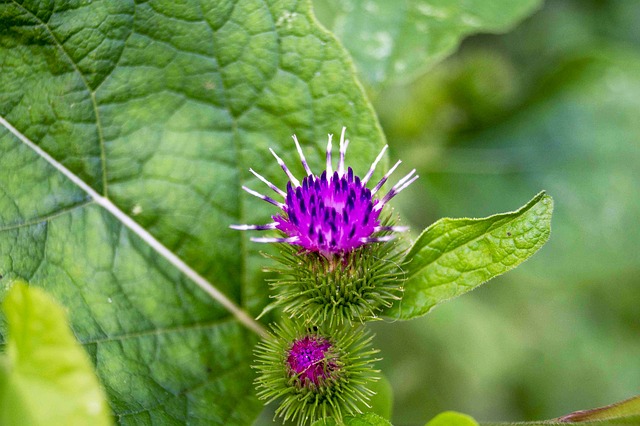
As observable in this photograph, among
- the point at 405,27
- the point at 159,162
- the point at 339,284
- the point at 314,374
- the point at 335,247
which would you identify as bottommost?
the point at 314,374

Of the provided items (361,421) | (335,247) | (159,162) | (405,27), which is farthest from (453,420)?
(405,27)

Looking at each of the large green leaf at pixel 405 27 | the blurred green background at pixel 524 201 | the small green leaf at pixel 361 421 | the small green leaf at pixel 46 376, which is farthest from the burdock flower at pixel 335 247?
the blurred green background at pixel 524 201

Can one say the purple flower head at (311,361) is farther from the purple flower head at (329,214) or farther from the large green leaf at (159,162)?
the large green leaf at (159,162)

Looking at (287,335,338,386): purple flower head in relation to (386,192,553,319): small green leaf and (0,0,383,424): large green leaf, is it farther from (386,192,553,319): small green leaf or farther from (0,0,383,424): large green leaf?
(0,0,383,424): large green leaf

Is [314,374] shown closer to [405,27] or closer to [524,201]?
[405,27]

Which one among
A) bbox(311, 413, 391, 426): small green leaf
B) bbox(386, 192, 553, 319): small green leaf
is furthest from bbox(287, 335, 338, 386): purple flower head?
bbox(386, 192, 553, 319): small green leaf

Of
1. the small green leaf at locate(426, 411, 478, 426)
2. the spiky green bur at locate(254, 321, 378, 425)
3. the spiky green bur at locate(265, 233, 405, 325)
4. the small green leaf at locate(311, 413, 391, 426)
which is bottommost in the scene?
the small green leaf at locate(311, 413, 391, 426)

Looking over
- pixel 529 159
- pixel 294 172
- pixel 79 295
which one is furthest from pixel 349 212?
pixel 529 159
